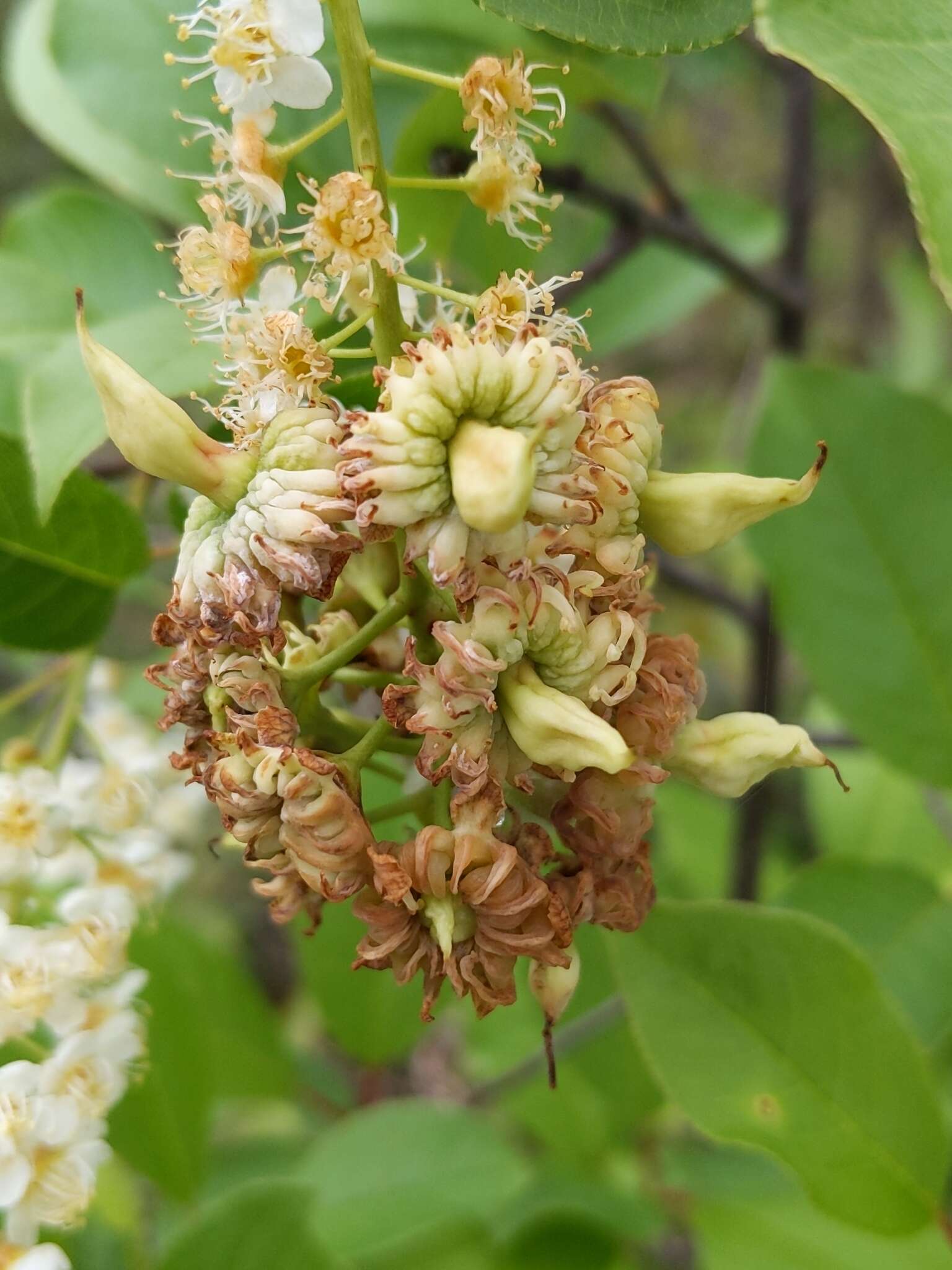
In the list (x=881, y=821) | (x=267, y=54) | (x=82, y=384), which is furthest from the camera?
(x=881, y=821)

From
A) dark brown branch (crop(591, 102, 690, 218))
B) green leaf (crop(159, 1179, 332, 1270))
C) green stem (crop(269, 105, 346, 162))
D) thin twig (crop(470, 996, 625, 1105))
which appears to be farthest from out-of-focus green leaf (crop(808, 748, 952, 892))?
green stem (crop(269, 105, 346, 162))

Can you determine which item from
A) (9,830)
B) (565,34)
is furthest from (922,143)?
(9,830)

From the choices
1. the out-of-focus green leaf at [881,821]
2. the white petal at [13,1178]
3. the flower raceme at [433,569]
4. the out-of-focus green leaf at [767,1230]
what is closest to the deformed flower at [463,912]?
the flower raceme at [433,569]

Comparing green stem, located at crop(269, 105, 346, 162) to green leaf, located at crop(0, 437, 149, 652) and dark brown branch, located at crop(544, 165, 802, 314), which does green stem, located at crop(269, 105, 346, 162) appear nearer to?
green leaf, located at crop(0, 437, 149, 652)

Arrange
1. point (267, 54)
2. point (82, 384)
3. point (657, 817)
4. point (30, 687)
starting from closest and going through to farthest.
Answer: point (267, 54) < point (82, 384) < point (30, 687) < point (657, 817)

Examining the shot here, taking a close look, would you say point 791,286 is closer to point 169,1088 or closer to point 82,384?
point 82,384

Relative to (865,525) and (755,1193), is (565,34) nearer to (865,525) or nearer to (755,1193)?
(865,525)

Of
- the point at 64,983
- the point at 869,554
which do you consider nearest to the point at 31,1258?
the point at 64,983
